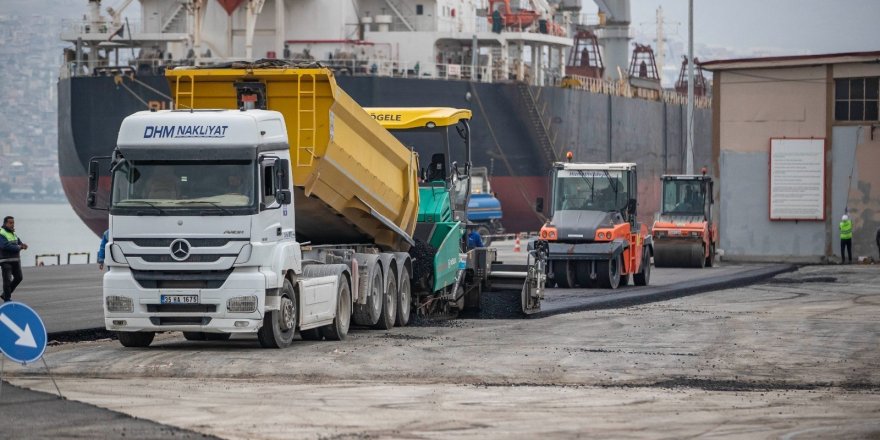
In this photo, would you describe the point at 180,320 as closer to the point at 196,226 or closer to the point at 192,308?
the point at 192,308

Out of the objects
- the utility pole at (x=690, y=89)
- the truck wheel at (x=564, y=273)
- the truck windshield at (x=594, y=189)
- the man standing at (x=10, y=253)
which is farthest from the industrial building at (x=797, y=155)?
the man standing at (x=10, y=253)

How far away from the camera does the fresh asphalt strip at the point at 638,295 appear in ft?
85.1

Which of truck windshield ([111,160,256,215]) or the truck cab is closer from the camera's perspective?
the truck cab

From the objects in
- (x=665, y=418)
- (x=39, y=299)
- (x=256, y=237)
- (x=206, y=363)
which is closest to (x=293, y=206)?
(x=256, y=237)

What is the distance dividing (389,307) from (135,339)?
163 inches

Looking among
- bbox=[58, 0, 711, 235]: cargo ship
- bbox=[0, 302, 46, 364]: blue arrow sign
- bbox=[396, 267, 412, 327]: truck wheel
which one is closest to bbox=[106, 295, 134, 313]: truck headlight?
bbox=[0, 302, 46, 364]: blue arrow sign

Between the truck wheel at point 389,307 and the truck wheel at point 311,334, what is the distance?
4.59 ft

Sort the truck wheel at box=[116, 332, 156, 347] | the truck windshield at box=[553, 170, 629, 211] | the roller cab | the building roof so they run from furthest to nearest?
the building roof, the truck windshield at box=[553, 170, 629, 211], the roller cab, the truck wheel at box=[116, 332, 156, 347]

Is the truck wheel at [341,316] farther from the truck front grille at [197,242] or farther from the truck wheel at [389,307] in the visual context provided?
the truck front grille at [197,242]

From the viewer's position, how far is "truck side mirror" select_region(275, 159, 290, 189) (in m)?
17.6

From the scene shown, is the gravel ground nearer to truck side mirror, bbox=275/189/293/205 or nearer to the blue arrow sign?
the blue arrow sign

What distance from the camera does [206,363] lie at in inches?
642

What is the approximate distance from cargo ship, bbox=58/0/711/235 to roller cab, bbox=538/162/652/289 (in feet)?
88.4

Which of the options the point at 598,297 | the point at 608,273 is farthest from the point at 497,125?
the point at 598,297
